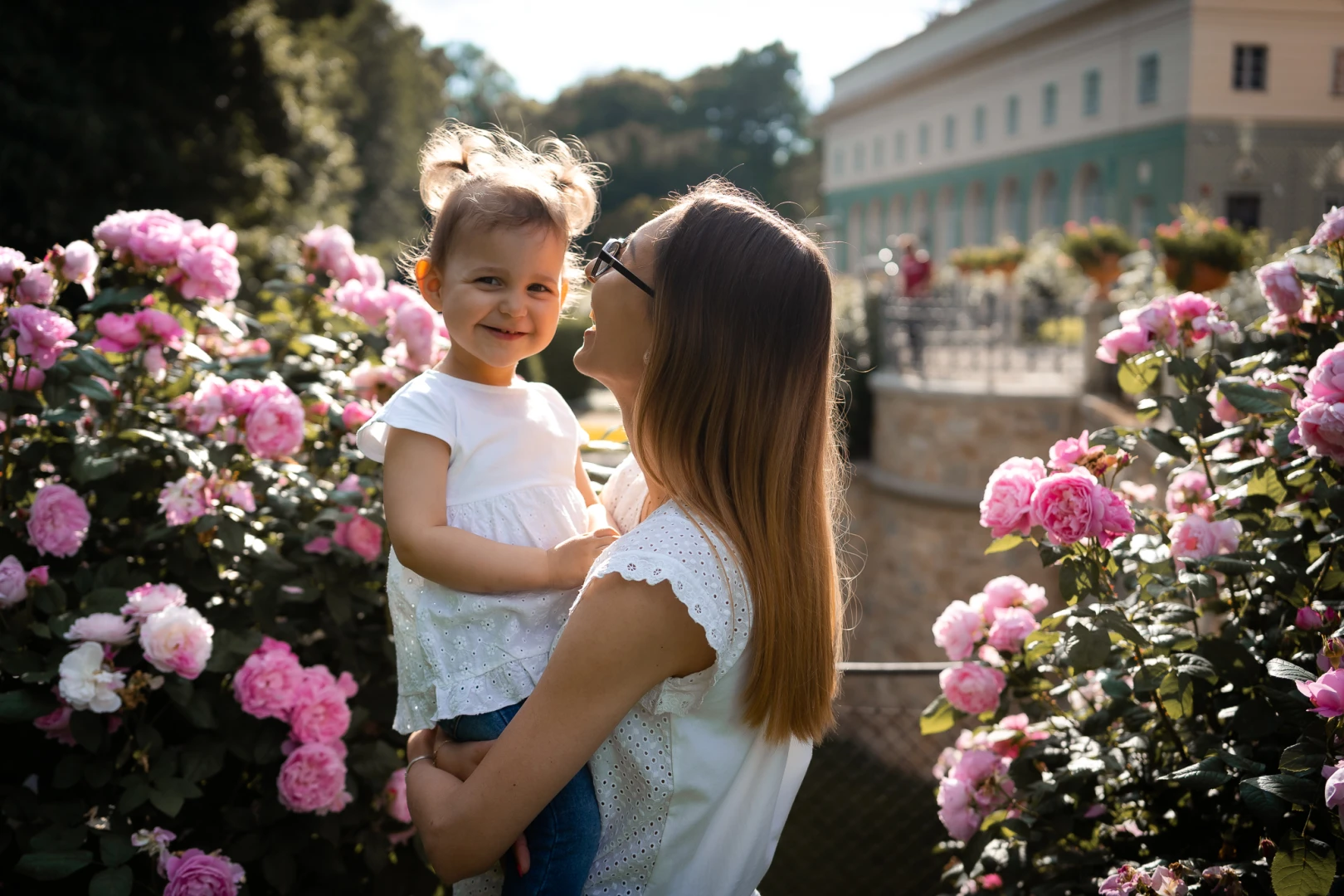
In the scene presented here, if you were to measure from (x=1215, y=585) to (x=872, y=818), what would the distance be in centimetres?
493

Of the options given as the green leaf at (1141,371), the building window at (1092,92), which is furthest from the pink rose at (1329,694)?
the building window at (1092,92)

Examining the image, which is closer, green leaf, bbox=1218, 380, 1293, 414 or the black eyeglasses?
the black eyeglasses

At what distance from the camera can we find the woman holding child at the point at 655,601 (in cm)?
131

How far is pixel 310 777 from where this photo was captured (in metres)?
2.03

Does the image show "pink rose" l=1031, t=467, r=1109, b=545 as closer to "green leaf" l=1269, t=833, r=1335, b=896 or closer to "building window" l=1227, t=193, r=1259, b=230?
"green leaf" l=1269, t=833, r=1335, b=896

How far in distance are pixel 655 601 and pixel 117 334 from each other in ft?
5.27

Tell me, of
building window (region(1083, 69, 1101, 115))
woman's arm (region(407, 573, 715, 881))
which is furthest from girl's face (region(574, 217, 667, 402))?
building window (region(1083, 69, 1101, 115))

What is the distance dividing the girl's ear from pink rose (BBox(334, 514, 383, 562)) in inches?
23.1

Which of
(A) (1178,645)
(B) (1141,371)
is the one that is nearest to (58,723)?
(A) (1178,645)

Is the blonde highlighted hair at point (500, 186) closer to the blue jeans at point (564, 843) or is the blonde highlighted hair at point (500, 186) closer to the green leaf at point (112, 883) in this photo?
the blue jeans at point (564, 843)

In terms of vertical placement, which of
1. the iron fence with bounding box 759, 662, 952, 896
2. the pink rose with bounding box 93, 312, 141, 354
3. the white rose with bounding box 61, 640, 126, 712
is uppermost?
the pink rose with bounding box 93, 312, 141, 354

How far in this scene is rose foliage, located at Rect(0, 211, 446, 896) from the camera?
1906 millimetres

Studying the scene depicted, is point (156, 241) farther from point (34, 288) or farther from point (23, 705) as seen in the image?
point (23, 705)

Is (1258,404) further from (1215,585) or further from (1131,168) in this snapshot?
(1131,168)
